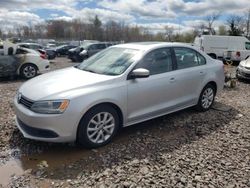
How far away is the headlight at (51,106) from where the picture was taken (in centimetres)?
364

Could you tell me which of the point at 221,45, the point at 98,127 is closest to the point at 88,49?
the point at 221,45

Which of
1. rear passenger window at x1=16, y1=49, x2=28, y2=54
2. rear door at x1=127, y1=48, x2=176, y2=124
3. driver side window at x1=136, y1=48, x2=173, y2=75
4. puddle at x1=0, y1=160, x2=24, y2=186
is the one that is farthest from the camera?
rear passenger window at x1=16, y1=49, x2=28, y2=54

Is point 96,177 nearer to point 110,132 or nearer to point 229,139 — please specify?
point 110,132

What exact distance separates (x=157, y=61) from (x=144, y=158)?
1818mm

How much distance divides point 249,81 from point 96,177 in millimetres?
8774

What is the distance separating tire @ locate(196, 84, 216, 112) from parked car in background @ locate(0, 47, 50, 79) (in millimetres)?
7251

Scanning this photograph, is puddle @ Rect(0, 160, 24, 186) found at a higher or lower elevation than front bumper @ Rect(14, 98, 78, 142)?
lower

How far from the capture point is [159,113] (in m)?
4.83

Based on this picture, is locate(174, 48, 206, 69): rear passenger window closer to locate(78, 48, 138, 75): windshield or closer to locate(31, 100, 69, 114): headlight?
locate(78, 48, 138, 75): windshield

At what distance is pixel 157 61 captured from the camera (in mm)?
4840

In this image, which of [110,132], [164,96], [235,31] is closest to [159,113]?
[164,96]

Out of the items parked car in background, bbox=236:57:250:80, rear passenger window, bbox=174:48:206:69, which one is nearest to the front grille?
rear passenger window, bbox=174:48:206:69

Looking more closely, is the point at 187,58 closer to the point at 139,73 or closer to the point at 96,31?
the point at 139,73

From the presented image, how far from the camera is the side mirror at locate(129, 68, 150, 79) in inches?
167
